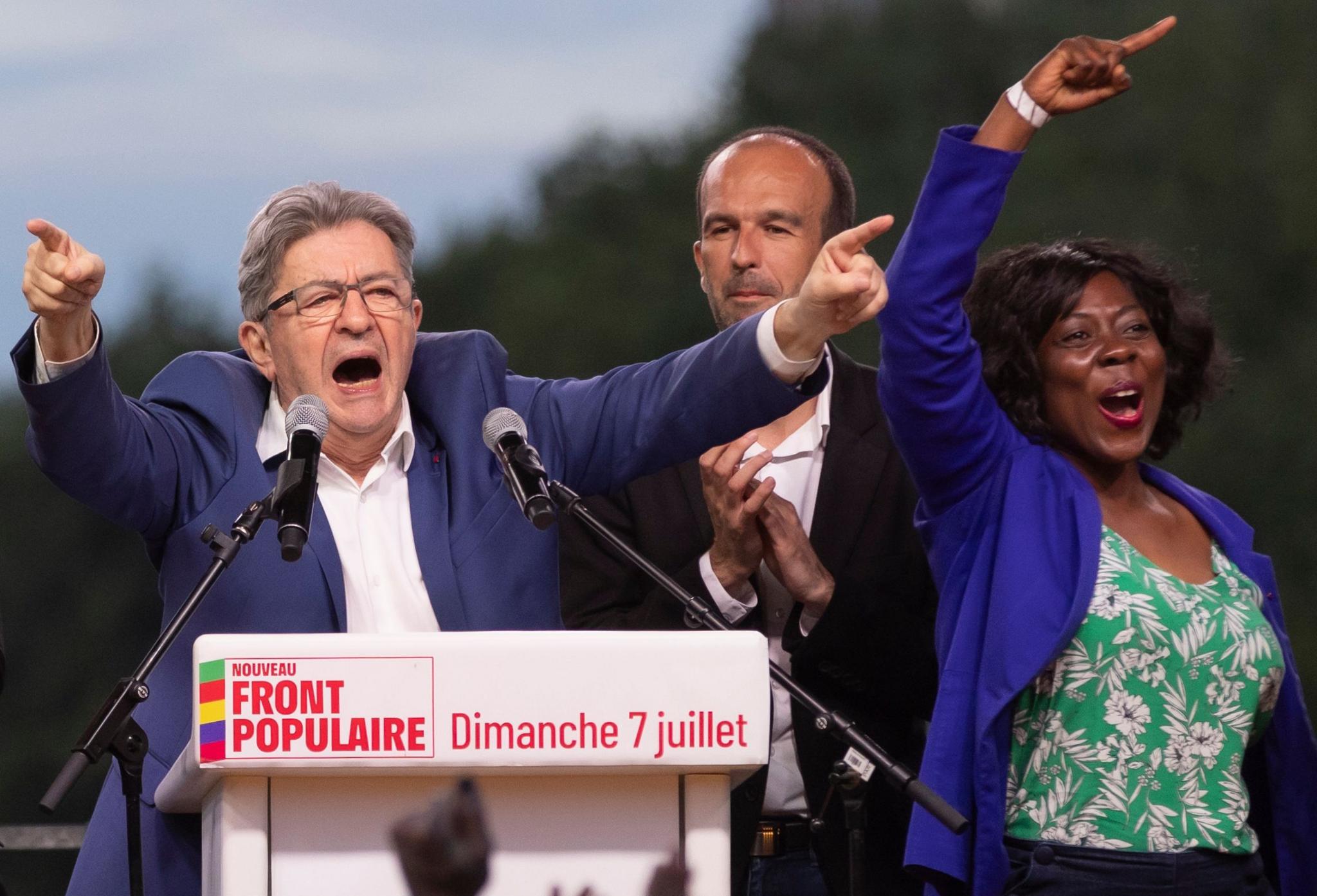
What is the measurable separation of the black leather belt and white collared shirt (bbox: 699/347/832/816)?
18 millimetres

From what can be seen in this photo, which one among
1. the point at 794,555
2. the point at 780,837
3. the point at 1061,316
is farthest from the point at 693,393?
the point at 780,837

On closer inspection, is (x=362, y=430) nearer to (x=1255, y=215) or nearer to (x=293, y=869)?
(x=293, y=869)

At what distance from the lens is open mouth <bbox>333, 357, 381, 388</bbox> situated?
8.06ft

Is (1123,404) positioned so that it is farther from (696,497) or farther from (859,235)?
(696,497)

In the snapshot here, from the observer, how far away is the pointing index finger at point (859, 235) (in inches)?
83.9

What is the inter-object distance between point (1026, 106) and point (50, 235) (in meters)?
1.21

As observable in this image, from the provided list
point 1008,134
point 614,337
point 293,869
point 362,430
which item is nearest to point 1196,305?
point 1008,134

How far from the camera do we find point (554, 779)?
1.79 m

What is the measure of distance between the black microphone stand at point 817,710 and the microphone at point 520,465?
4cm

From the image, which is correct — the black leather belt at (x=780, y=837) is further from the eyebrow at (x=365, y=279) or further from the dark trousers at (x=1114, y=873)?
the eyebrow at (x=365, y=279)

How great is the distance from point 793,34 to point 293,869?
42.3 feet

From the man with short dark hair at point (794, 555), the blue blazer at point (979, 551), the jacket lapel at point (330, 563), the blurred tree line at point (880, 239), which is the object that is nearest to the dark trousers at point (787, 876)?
the man with short dark hair at point (794, 555)

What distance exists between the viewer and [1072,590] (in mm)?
2307

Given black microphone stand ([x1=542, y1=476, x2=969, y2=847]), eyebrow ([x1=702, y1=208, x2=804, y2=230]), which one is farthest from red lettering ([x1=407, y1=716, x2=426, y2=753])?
eyebrow ([x1=702, y1=208, x2=804, y2=230])
